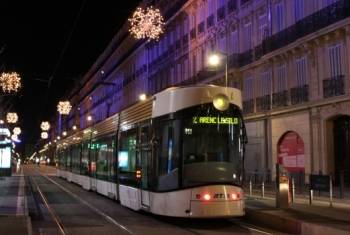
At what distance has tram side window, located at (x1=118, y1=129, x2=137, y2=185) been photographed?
64.2 ft

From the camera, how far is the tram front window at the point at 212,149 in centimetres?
1554

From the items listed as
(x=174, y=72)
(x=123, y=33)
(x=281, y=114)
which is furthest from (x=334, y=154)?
(x=123, y=33)

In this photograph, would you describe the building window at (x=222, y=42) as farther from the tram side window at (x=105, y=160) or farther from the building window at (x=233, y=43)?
the tram side window at (x=105, y=160)

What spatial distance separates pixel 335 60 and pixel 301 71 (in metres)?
3.38

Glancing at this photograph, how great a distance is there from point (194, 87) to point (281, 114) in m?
19.5

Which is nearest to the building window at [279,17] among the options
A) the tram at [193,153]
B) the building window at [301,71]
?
the building window at [301,71]

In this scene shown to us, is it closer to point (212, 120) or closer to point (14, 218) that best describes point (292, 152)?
point (212, 120)

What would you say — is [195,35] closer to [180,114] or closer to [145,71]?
[145,71]

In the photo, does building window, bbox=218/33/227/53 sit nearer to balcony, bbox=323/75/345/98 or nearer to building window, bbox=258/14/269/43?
building window, bbox=258/14/269/43

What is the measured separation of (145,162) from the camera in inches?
700

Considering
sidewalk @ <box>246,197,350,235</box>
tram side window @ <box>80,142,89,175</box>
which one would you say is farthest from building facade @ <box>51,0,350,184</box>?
sidewalk @ <box>246,197,350,235</box>

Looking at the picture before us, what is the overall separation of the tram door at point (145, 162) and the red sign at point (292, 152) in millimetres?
16390

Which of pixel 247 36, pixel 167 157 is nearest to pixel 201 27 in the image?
pixel 247 36

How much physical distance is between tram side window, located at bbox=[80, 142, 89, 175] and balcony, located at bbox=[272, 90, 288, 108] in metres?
11.8
